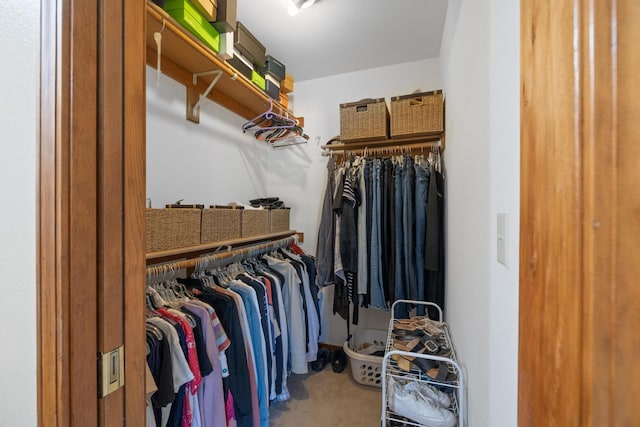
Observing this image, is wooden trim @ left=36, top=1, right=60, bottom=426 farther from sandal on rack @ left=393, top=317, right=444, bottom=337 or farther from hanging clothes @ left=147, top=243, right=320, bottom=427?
sandal on rack @ left=393, top=317, right=444, bottom=337

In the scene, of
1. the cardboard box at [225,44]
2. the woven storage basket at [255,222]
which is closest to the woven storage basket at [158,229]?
the woven storage basket at [255,222]

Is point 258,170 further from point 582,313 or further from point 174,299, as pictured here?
point 582,313

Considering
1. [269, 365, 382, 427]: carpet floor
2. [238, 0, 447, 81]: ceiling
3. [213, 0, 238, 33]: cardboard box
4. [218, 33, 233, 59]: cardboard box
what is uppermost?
[238, 0, 447, 81]: ceiling

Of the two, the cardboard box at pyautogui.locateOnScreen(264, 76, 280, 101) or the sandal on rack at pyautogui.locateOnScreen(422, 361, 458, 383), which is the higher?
the cardboard box at pyautogui.locateOnScreen(264, 76, 280, 101)

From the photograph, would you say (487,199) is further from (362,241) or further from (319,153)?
(319,153)

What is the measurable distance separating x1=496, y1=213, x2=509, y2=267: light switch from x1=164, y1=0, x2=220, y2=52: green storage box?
5.11ft

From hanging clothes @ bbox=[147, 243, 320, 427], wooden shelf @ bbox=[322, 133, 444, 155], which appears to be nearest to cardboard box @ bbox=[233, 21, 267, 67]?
wooden shelf @ bbox=[322, 133, 444, 155]

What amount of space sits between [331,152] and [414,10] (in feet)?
3.44

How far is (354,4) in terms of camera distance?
151 centimetres

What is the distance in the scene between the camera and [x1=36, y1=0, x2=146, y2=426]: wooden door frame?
0.42 metres

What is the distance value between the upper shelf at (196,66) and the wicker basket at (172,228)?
2.74 ft

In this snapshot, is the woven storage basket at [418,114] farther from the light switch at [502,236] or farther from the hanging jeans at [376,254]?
the light switch at [502,236]

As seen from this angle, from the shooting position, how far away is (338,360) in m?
2.09

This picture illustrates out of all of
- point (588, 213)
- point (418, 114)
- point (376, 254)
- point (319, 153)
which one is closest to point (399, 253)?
point (376, 254)
